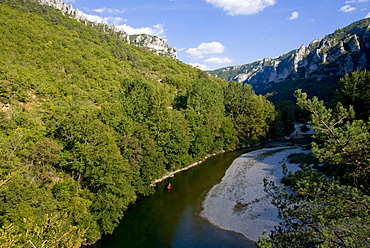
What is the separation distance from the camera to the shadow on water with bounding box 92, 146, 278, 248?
1741 centimetres

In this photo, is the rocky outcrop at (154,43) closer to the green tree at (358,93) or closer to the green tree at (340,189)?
the green tree at (358,93)

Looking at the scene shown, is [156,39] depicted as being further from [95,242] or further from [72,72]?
[95,242]

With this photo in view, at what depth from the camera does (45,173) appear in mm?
16734

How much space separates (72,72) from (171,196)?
125 ft

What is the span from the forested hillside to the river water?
131cm

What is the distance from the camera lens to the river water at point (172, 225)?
1738 cm

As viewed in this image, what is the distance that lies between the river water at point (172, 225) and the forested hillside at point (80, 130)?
51.7 inches

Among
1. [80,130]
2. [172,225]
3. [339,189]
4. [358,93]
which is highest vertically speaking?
[358,93]

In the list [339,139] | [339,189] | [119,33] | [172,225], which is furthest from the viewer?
[119,33]

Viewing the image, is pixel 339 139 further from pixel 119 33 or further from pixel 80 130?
pixel 119 33

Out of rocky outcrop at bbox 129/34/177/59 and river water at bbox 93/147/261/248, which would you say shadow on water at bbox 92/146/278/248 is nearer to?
river water at bbox 93/147/261/248

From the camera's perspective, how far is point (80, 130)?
19438mm

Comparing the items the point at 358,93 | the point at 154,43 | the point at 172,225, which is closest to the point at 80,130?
the point at 172,225

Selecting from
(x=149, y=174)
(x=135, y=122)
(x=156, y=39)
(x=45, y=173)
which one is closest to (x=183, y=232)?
(x=149, y=174)
